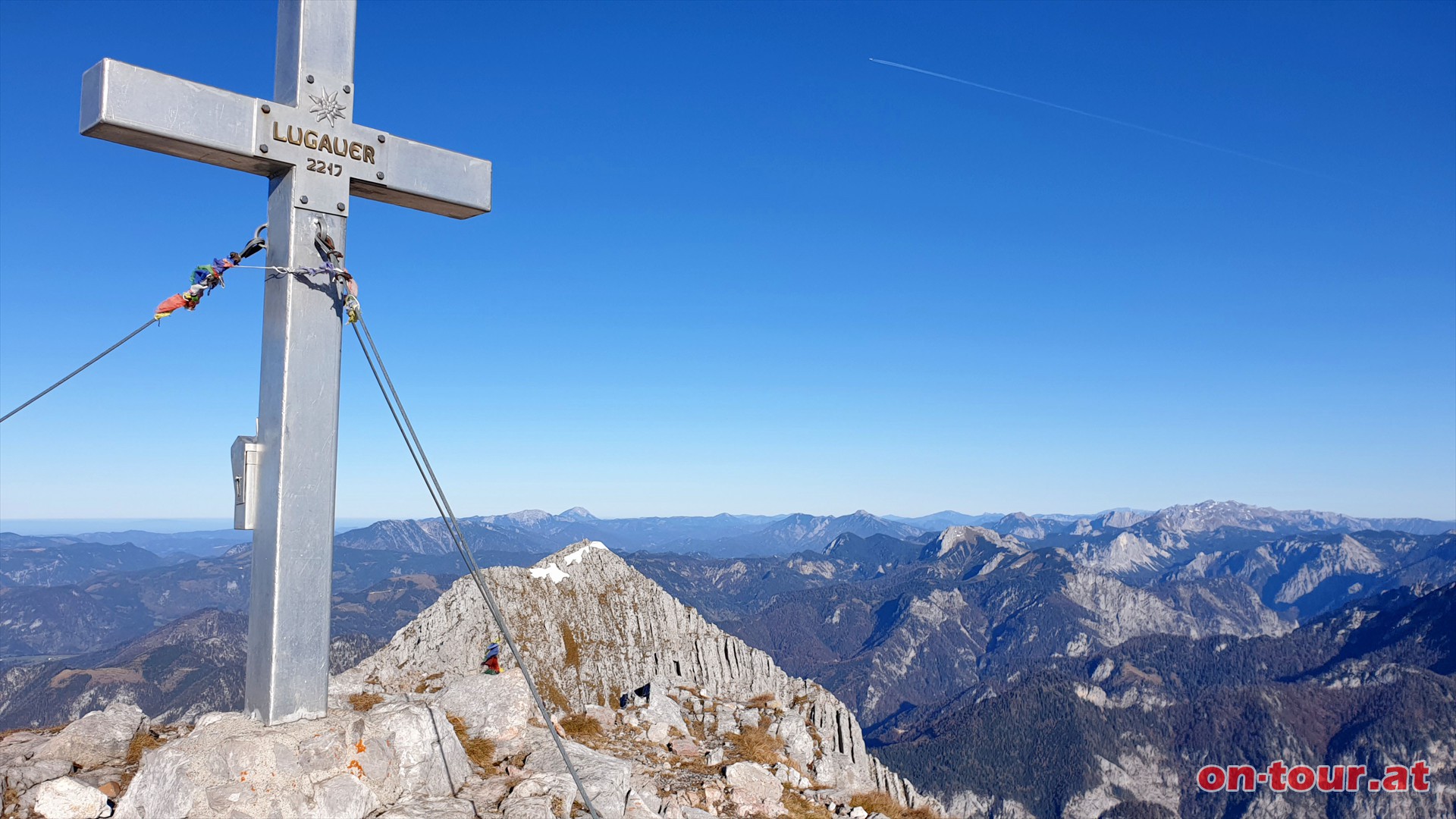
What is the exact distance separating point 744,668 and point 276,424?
87.3 meters

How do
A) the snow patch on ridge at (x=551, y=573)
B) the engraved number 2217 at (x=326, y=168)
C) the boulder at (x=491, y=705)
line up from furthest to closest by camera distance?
the snow patch on ridge at (x=551, y=573) < the boulder at (x=491, y=705) < the engraved number 2217 at (x=326, y=168)

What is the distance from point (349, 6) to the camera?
32.3 ft

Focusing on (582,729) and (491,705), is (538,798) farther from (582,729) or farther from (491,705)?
(582,729)

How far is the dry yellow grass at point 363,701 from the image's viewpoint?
55.9ft

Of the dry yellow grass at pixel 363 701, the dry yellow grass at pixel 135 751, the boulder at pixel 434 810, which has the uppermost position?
the dry yellow grass at pixel 135 751

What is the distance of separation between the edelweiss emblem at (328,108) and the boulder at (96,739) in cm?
869

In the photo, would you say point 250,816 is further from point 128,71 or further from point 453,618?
point 453,618

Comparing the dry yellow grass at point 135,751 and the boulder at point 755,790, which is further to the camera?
the boulder at point 755,790

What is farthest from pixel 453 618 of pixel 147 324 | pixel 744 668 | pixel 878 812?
pixel 147 324

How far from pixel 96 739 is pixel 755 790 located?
1016 centimetres

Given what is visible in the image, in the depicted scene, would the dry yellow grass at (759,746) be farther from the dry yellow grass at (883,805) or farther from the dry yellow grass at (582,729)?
the dry yellow grass at (582,729)

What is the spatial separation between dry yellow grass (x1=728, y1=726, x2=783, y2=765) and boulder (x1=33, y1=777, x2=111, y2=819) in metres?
12.2

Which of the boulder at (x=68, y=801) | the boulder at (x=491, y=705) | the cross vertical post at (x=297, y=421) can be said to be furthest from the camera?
the boulder at (x=491, y=705)

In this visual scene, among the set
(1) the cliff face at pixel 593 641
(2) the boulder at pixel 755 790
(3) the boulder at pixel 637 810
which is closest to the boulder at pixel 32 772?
(3) the boulder at pixel 637 810
